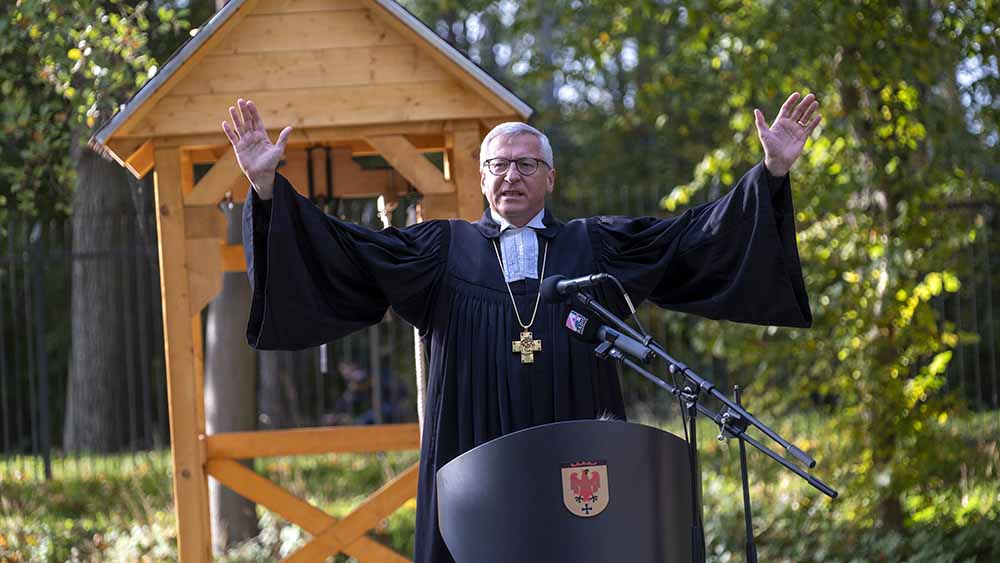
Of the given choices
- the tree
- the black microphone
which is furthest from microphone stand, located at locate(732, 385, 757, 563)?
the tree

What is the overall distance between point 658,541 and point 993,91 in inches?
167

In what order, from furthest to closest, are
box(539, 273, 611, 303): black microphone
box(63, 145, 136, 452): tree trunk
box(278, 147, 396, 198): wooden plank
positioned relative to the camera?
box(63, 145, 136, 452): tree trunk < box(278, 147, 396, 198): wooden plank < box(539, 273, 611, 303): black microphone

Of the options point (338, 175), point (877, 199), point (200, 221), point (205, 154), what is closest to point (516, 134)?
point (200, 221)

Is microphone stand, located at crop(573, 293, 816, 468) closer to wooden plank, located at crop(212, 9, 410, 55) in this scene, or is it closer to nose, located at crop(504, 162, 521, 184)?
nose, located at crop(504, 162, 521, 184)

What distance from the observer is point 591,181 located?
14758 millimetres

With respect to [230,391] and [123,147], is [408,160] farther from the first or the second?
[230,391]

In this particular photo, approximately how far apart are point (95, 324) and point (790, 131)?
27.4 feet

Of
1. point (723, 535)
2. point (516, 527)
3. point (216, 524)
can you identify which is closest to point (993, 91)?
point (723, 535)

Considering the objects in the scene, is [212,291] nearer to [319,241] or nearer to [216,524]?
[319,241]

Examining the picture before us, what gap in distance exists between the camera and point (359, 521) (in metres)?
5.15

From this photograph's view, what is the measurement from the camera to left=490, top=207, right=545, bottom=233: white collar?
154 inches

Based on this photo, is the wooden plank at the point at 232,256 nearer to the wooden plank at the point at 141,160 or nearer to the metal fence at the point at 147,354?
the wooden plank at the point at 141,160

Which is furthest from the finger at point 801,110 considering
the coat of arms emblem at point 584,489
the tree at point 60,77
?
the tree at point 60,77

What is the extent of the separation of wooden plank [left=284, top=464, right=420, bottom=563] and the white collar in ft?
5.12
